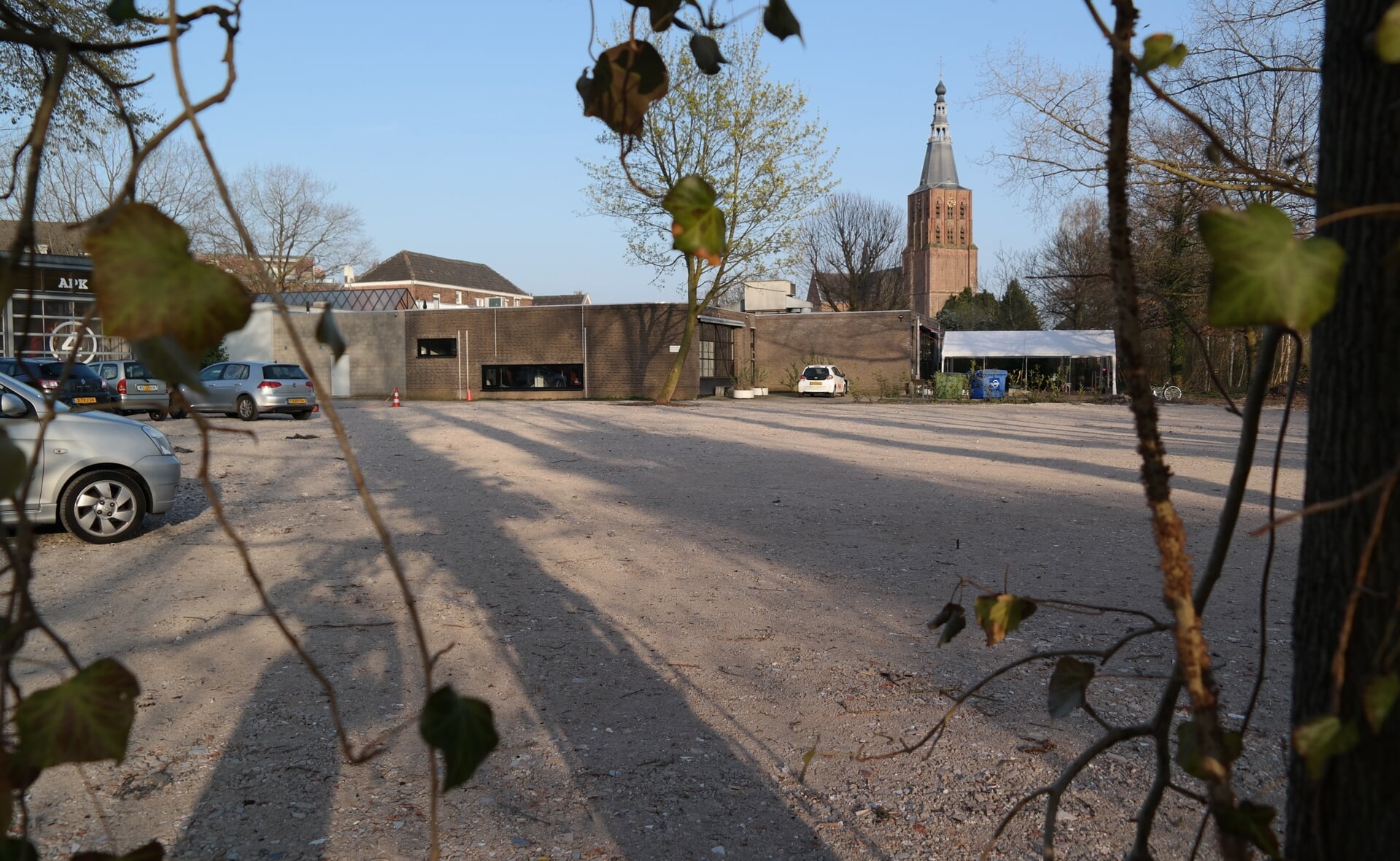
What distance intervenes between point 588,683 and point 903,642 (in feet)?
5.31

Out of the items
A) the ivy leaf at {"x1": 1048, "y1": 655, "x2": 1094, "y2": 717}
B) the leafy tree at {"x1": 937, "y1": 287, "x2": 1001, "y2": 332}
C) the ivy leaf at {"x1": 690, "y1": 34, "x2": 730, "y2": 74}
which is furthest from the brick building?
the ivy leaf at {"x1": 690, "y1": 34, "x2": 730, "y2": 74}

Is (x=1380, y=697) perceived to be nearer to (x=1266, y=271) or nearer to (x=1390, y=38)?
(x=1266, y=271)

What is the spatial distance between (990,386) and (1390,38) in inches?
1536

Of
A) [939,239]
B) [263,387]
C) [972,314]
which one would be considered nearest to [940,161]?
[939,239]

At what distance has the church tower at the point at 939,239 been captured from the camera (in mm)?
91438

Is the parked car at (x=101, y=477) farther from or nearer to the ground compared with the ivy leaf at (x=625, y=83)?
nearer to the ground

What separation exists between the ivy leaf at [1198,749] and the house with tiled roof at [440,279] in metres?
69.9

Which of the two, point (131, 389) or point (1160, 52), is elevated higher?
point (1160, 52)

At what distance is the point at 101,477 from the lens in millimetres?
8141

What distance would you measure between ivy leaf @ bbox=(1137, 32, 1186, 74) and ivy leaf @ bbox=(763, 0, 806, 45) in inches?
12.4

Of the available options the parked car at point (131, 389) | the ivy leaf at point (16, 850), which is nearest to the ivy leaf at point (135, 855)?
the ivy leaf at point (16, 850)

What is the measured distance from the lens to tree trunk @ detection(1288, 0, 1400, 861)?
819 mm

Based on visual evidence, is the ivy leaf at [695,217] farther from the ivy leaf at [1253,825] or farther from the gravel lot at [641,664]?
the gravel lot at [641,664]

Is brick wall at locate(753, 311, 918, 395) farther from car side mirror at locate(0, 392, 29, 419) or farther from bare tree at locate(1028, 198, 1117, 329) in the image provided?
car side mirror at locate(0, 392, 29, 419)
